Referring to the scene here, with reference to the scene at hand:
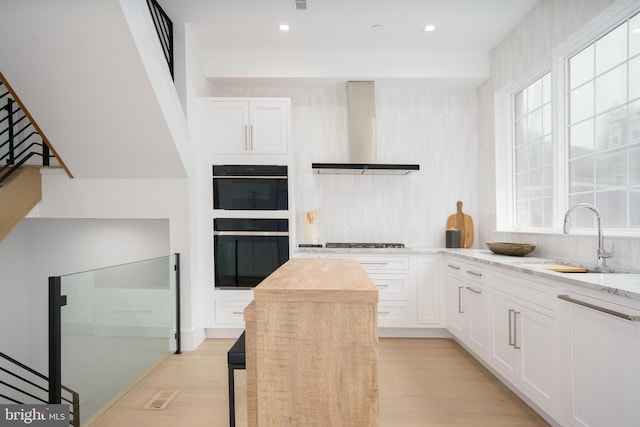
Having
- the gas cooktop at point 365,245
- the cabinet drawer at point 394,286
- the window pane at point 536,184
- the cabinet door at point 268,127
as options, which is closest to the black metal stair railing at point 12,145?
the cabinet door at point 268,127

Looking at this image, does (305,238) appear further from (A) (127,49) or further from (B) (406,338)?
(A) (127,49)

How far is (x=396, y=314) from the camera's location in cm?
351

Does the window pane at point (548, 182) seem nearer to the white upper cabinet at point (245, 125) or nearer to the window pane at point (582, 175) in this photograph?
the window pane at point (582, 175)

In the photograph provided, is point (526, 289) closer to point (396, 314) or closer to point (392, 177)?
point (396, 314)

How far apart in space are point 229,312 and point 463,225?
8.66 feet

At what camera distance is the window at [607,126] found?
2119 millimetres

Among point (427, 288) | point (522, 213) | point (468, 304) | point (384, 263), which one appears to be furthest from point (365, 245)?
point (522, 213)

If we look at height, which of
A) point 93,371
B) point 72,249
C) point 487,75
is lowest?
point 93,371

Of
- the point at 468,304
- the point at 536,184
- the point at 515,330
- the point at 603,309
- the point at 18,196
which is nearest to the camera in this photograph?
the point at 603,309

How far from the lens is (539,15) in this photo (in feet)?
9.34

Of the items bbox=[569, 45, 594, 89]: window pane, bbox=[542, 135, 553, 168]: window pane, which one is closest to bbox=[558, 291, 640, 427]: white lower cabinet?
bbox=[542, 135, 553, 168]: window pane

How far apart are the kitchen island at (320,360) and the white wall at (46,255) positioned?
130 inches

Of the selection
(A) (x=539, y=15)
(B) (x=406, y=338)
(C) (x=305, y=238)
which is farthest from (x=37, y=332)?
(A) (x=539, y=15)

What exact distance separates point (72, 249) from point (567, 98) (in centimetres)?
501
